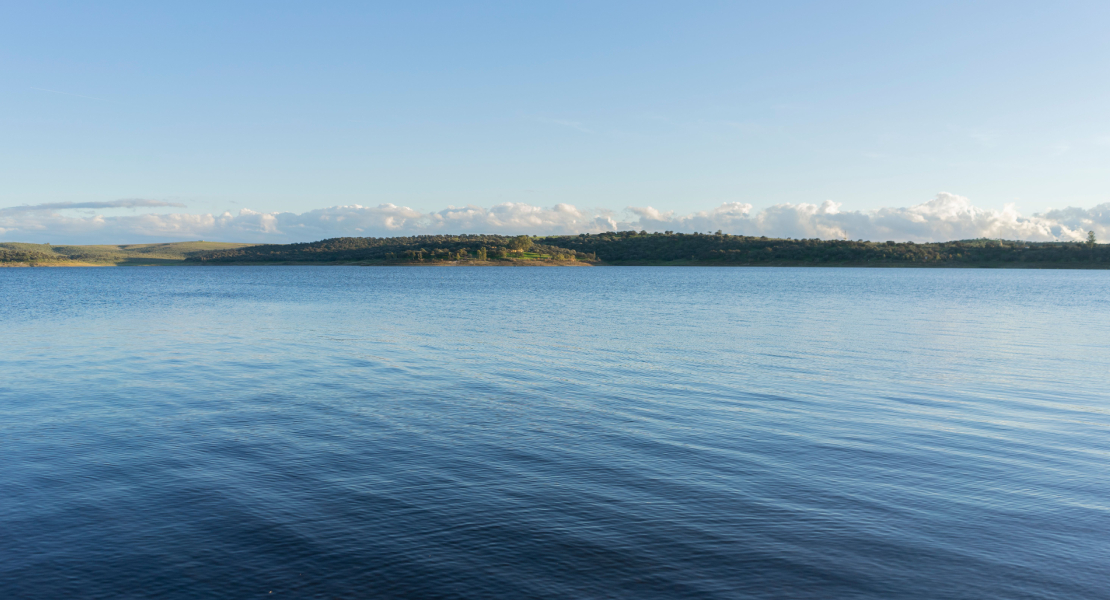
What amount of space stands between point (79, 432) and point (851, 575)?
14.0 meters

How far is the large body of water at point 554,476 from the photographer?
7.32m

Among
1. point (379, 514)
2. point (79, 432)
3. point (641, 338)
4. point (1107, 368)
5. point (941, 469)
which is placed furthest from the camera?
point (641, 338)

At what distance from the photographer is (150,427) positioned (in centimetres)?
1367

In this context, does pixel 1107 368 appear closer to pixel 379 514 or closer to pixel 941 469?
pixel 941 469

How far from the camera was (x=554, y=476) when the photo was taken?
416 inches

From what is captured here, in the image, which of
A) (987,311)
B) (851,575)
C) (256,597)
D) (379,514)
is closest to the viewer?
(256,597)

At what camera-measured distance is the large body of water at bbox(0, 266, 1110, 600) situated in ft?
→ 24.0

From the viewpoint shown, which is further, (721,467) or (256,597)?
(721,467)

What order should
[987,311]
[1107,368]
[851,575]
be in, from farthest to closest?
[987,311], [1107,368], [851,575]

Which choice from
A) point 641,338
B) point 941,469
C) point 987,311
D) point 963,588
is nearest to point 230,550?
point 963,588

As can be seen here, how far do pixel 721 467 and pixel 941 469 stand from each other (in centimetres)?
363

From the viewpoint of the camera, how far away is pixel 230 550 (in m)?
7.80

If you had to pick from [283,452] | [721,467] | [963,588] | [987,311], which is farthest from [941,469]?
[987,311]

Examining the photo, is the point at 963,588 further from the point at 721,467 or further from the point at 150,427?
the point at 150,427
